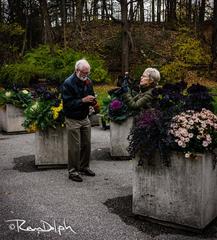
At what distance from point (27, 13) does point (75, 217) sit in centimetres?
2679

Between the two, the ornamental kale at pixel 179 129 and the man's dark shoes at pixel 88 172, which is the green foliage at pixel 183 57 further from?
the ornamental kale at pixel 179 129

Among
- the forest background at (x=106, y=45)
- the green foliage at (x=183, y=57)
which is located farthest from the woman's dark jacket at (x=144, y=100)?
the green foliage at (x=183, y=57)

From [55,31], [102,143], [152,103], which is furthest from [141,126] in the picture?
[55,31]

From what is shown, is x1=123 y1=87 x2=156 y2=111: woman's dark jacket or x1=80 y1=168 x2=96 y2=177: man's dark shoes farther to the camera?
x1=80 y1=168 x2=96 y2=177: man's dark shoes

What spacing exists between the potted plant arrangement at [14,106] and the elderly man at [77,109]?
558 centimetres

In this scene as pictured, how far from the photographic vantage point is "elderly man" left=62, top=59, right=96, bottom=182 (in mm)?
6875

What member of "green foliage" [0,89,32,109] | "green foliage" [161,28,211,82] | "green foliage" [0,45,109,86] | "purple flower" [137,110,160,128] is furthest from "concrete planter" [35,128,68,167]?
"green foliage" [161,28,211,82]

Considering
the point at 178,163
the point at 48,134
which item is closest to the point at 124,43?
the point at 48,134

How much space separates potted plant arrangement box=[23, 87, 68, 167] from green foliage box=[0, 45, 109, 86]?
44.3 feet

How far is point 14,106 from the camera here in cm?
1252

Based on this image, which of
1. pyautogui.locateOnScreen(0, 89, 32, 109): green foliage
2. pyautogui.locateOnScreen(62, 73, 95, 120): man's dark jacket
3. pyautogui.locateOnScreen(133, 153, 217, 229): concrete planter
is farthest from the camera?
pyautogui.locateOnScreen(0, 89, 32, 109): green foliage

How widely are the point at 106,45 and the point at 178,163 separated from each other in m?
24.8

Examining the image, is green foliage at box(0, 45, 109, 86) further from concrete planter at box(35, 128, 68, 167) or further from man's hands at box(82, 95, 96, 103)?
man's hands at box(82, 95, 96, 103)

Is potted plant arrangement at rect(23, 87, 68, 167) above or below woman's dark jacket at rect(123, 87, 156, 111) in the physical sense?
below
